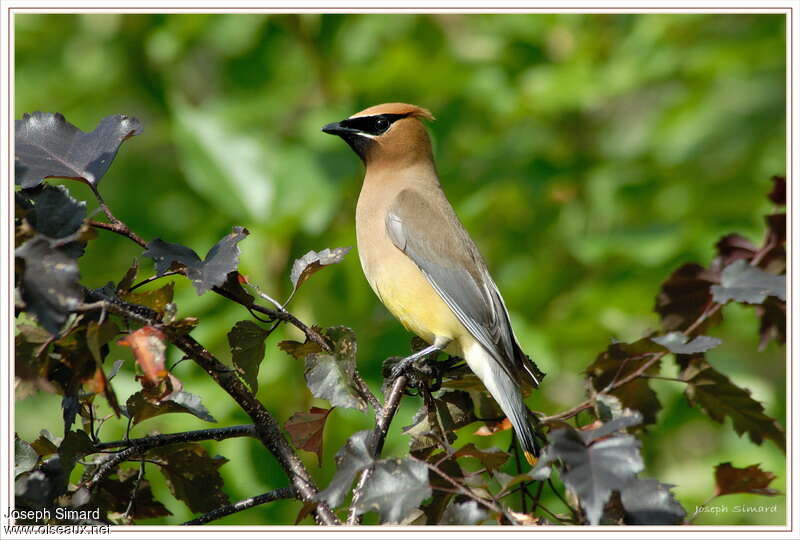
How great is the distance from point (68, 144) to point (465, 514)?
102 centimetres

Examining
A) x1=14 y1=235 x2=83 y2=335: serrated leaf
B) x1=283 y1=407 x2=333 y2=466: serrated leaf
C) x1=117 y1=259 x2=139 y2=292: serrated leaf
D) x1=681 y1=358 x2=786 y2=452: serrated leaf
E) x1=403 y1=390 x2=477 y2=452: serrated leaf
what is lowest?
x1=681 y1=358 x2=786 y2=452: serrated leaf

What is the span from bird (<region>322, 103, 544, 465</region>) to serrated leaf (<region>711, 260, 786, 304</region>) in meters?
0.54

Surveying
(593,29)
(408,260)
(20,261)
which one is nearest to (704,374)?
(408,260)

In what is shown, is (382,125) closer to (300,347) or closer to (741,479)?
(300,347)

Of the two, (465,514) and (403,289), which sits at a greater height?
(465,514)

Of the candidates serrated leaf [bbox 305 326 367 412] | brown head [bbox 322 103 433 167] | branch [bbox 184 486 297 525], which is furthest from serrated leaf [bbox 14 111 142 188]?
brown head [bbox 322 103 433 167]

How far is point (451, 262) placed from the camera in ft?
10.0

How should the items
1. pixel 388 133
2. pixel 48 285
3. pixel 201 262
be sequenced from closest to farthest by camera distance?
pixel 48 285 → pixel 201 262 → pixel 388 133

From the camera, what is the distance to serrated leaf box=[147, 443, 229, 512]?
1.84 metres

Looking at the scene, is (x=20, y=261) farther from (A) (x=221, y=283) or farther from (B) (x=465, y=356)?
(B) (x=465, y=356)

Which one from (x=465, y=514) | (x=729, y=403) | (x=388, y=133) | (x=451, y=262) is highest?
(x=388, y=133)

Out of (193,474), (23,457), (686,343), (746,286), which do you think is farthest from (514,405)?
(23,457)

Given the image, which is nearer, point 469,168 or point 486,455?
point 486,455

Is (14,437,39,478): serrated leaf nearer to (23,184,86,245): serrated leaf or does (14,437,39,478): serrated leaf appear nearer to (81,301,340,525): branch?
(81,301,340,525): branch
